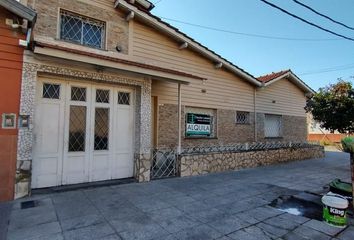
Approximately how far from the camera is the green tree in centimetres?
1077

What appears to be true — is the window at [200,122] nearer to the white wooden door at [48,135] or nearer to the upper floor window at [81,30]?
the upper floor window at [81,30]

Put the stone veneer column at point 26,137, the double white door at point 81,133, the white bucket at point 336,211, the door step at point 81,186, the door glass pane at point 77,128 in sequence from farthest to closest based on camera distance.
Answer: the door glass pane at point 77,128 < the double white door at point 81,133 < the door step at point 81,186 < the stone veneer column at point 26,137 < the white bucket at point 336,211

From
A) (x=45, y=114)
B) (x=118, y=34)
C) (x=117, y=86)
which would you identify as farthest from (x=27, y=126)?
(x=118, y=34)

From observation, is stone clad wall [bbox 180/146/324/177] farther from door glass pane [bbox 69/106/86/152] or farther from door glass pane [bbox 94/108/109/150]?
→ door glass pane [bbox 69/106/86/152]

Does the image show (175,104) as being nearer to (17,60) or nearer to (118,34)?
(118,34)

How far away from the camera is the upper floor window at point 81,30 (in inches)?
267

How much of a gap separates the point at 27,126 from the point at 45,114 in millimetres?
607

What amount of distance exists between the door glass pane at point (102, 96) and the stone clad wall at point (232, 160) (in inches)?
126

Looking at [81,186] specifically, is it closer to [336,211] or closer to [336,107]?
[336,211]

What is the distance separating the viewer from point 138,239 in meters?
3.71

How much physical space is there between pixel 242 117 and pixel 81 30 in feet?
28.0

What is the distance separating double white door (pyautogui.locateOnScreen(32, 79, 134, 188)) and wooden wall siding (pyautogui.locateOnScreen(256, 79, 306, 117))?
8.27 meters

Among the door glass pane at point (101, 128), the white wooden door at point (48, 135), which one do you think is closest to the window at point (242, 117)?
the door glass pane at point (101, 128)

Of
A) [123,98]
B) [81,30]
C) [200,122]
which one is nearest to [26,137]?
[123,98]
